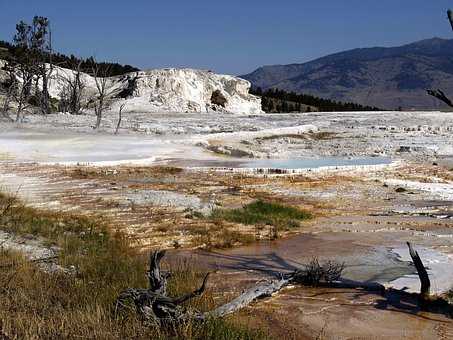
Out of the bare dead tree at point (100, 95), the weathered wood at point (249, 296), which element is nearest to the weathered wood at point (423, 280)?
the weathered wood at point (249, 296)

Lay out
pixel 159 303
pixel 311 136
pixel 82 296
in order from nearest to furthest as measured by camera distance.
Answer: pixel 159 303
pixel 82 296
pixel 311 136

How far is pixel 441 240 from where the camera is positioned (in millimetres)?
8875

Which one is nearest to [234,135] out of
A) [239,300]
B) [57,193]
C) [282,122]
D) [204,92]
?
[282,122]

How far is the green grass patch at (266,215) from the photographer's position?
33.3ft

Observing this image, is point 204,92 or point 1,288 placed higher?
point 204,92

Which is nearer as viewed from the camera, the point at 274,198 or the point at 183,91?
the point at 274,198

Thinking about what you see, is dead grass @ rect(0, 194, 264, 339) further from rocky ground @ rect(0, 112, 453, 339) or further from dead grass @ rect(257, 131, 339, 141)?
dead grass @ rect(257, 131, 339, 141)

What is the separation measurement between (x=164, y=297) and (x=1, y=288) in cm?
127

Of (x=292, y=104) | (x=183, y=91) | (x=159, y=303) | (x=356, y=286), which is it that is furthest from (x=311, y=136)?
(x=292, y=104)

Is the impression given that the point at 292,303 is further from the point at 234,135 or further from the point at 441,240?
the point at 234,135

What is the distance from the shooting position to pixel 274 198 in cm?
1262

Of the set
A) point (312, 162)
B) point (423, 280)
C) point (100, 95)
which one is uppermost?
point (100, 95)

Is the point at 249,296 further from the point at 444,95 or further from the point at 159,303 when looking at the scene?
the point at 444,95

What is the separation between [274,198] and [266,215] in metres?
2.08
